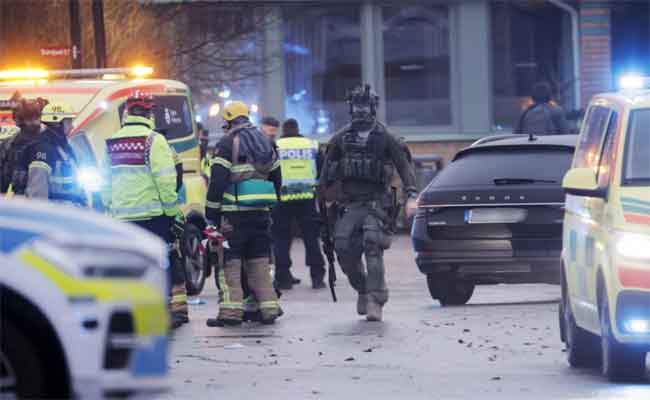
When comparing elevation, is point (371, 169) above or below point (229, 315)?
above

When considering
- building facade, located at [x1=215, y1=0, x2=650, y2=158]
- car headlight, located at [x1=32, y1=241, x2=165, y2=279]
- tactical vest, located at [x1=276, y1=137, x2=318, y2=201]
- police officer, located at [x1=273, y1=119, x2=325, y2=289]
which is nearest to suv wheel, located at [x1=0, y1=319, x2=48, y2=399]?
car headlight, located at [x1=32, y1=241, x2=165, y2=279]

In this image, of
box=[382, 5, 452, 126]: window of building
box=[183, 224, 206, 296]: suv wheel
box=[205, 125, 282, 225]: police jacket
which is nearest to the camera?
box=[205, 125, 282, 225]: police jacket

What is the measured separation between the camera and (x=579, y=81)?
31.1 m

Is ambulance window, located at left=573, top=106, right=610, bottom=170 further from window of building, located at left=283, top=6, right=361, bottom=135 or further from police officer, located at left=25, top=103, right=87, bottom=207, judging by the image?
window of building, located at left=283, top=6, right=361, bottom=135

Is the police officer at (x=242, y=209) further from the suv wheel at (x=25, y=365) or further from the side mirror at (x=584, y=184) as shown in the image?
the suv wheel at (x=25, y=365)

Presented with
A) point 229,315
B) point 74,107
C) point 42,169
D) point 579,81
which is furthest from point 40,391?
point 579,81

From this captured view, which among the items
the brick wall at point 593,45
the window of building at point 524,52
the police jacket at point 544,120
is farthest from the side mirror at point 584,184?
the window of building at point 524,52

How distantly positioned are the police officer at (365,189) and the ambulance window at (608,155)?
12.4 feet

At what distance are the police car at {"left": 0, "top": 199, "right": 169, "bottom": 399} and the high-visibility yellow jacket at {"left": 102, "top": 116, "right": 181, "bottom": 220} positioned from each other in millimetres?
7807

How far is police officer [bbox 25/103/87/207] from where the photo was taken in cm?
1352

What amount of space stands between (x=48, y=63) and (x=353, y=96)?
33.5 ft

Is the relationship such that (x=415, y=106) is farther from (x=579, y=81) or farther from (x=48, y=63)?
(x=48, y=63)

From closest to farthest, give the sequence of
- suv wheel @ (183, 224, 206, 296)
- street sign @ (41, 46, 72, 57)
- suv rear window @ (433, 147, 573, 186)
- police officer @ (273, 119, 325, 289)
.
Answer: suv rear window @ (433, 147, 573, 186) → suv wheel @ (183, 224, 206, 296) → police officer @ (273, 119, 325, 289) → street sign @ (41, 46, 72, 57)

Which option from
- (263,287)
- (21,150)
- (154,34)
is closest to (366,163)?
(263,287)
